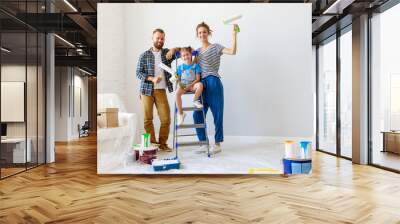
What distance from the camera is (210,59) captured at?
485 cm

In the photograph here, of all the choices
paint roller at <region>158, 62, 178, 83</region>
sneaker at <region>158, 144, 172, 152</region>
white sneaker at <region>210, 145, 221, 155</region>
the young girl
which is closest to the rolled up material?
the young girl

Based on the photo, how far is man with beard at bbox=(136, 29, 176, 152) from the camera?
4.85 m

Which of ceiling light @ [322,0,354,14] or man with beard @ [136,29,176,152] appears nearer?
man with beard @ [136,29,176,152]

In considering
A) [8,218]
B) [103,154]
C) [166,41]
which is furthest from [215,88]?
[8,218]

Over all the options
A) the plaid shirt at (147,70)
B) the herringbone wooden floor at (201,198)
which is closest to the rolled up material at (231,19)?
the plaid shirt at (147,70)

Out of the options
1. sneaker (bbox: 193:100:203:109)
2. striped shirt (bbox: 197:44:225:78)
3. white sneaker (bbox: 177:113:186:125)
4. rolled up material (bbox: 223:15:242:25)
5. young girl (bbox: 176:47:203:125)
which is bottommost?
white sneaker (bbox: 177:113:186:125)

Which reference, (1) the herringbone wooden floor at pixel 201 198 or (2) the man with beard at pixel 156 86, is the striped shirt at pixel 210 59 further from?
→ (1) the herringbone wooden floor at pixel 201 198

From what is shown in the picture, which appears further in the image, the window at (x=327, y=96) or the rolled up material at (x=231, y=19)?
the window at (x=327, y=96)

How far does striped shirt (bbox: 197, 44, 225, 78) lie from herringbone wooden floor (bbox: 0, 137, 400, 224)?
57.3 inches

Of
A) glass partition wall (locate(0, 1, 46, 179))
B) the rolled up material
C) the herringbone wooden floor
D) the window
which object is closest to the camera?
the herringbone wooden floor

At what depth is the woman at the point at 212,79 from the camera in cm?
484

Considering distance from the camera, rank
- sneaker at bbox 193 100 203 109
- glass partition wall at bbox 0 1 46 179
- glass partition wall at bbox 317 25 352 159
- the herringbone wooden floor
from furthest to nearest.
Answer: glass partition wall at bbox 317 25 352 159, glass partition wall at bbox 0 1 46 179, sneaker at bbox 193 100 203 109, the herringbone wooden floor

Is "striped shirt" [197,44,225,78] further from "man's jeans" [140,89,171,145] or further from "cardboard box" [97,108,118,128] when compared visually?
"cardboard box" [97,108,118,128]

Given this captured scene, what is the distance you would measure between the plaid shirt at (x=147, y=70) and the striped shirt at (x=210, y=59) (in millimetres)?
418
